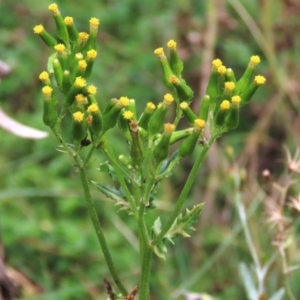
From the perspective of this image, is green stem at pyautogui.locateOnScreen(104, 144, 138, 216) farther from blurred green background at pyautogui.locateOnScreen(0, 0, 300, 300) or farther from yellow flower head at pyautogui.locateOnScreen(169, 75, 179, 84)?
blurred green background at pyautogui.locateOnScreen(0, 0, 300, 300)

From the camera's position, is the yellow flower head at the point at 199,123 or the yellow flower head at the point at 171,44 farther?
the yellow flower head at the point at 171,44

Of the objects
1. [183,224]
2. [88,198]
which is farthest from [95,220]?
[183,224]

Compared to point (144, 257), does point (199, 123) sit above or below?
above

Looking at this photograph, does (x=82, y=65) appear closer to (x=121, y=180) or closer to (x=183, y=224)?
(x=121, y=180)

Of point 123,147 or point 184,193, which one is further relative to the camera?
point 123,147

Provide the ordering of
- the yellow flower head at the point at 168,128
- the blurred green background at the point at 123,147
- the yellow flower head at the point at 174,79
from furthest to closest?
the blurred green background at the point at 123,147, the yellow flower head at the point at 174,79, the yellow flower head at the point at 168,128

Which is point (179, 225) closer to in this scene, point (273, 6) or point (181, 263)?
point (181, 263)

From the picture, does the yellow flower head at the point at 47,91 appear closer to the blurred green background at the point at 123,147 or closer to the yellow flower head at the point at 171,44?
the yellow flower head at the point at 171,44

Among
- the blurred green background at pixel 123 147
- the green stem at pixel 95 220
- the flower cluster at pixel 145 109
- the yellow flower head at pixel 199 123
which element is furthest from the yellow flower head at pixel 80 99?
the blurred green background at pixel 123 147
